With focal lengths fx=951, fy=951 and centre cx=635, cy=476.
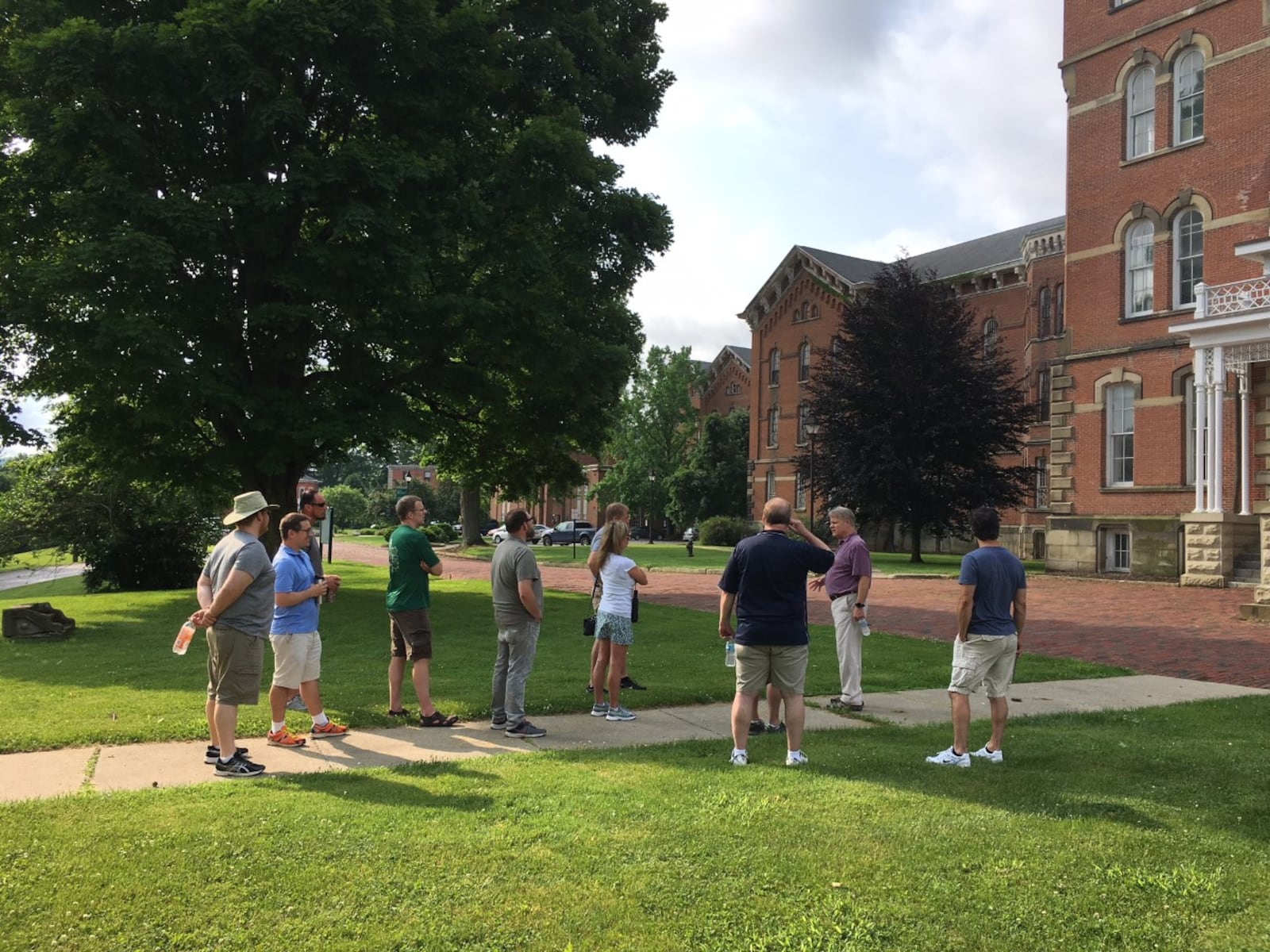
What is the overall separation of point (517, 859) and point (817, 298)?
177 ft

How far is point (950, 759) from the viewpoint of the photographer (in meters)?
6.73

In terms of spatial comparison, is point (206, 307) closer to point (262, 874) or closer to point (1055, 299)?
point (262, 874)

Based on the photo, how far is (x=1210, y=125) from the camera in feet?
85.3

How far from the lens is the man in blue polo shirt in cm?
749

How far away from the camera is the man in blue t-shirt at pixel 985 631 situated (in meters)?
6.72

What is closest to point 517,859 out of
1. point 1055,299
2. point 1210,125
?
point 1210,125

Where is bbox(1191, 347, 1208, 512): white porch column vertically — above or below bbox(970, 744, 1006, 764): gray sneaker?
above

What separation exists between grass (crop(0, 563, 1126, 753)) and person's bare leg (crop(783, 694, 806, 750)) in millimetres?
2749

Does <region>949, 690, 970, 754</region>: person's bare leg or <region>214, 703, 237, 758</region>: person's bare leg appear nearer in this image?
<region>214, 703, 237, 758</region>: person's bare leg

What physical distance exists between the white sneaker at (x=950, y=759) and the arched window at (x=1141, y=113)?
88.1ft

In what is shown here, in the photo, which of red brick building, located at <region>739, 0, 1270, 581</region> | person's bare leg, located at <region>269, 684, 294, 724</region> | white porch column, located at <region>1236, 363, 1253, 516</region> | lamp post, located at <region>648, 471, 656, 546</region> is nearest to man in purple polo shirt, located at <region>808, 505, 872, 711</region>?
person's bare leg, located at <region>269, 684, 294, 724</region>

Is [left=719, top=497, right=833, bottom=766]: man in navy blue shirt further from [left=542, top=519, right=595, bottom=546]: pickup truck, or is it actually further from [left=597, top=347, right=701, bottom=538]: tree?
[left=597, top=347, right=701, bottom=538]: tree

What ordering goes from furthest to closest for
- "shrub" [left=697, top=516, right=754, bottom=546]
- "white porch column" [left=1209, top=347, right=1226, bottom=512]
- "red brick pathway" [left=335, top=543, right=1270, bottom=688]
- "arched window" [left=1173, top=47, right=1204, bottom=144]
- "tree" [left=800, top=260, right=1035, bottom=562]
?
"shrub" [left=697, top=516, right=754, bottom=546], "tree" [left=800, top=260, right=1035, bottom=562], "arched window" [left=1173, top=47, right=1204, bottom=144], "white porch column" [left=1209, top=347, right=1226, bottom=512], "red brick pathway" [left=335, top=543, right=1270, bottom=688]

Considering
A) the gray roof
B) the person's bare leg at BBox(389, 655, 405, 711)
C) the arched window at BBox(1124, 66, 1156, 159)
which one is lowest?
the person's bare leg at BBox(389, 655, 405, 711)
